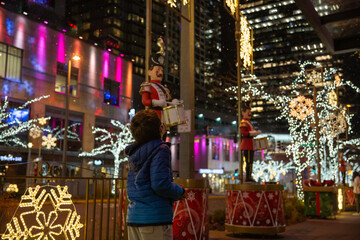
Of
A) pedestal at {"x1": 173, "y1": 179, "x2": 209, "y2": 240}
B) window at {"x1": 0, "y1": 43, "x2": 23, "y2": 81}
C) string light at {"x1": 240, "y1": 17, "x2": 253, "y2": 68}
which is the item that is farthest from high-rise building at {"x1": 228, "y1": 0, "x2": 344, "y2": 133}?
window at {"x1": 0, "y1": 43, "x2": 23, "y2": 81}

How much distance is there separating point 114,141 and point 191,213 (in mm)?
30538

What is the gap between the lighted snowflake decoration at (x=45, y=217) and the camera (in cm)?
471

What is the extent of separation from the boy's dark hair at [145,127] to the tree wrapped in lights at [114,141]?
3001 cm

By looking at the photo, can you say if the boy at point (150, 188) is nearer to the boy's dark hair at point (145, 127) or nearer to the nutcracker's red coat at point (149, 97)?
the boy's dark hair at point (145, 127)

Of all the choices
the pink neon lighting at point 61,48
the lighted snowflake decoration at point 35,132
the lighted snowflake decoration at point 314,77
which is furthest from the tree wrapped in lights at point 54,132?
the lighted snowflake decoration at point 314,77

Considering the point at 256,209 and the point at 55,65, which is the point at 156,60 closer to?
the point at 256,209

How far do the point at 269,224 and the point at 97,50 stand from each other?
30212mm

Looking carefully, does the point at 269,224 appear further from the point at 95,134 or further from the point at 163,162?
the point at 95,134

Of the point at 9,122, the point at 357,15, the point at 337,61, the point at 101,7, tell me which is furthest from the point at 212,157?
the point at 357,15

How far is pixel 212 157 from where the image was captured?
5244cm

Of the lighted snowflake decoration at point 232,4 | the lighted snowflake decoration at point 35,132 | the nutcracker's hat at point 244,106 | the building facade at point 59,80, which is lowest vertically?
the nutcracker's hat at point 244,106

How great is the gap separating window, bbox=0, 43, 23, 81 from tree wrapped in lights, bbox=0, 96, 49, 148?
2.15m

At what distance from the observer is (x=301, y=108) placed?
18266 millimetres

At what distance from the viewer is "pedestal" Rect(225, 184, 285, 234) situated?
8906mm
